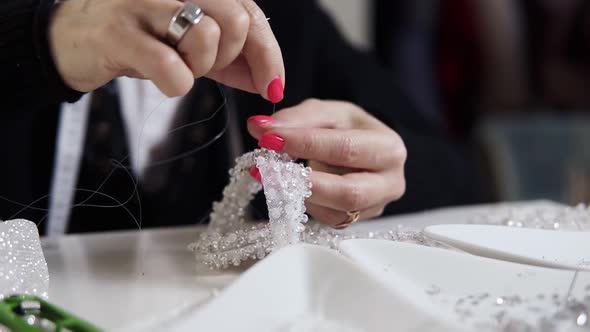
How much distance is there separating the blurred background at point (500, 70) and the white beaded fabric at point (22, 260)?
1328mm

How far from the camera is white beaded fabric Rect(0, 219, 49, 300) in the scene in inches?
15.4

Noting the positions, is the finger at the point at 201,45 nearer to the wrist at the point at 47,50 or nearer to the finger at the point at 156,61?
the finger at the point at 156,61

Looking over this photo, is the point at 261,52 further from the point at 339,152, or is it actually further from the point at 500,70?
the point at 500,70

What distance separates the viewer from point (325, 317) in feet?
1.14

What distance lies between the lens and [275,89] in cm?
45

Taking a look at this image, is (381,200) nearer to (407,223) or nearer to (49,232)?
(407,223)

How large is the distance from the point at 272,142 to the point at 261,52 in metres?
0.07

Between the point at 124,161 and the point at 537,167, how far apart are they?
1.37 m

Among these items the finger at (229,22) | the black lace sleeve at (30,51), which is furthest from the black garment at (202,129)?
the finger at (229,22)

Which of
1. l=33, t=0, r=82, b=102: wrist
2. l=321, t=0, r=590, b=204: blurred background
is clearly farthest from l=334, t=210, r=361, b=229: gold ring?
l=321, t=0, r=590, b=204: blurred background

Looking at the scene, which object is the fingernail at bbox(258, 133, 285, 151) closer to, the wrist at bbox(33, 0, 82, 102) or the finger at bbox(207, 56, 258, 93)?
the finger at bbox(207, 56, 258, 93)

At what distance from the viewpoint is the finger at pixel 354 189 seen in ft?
1.57

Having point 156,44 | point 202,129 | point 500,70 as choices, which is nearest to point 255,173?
point 156,44

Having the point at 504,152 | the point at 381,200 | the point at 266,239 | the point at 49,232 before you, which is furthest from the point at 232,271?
the point at 504,152
